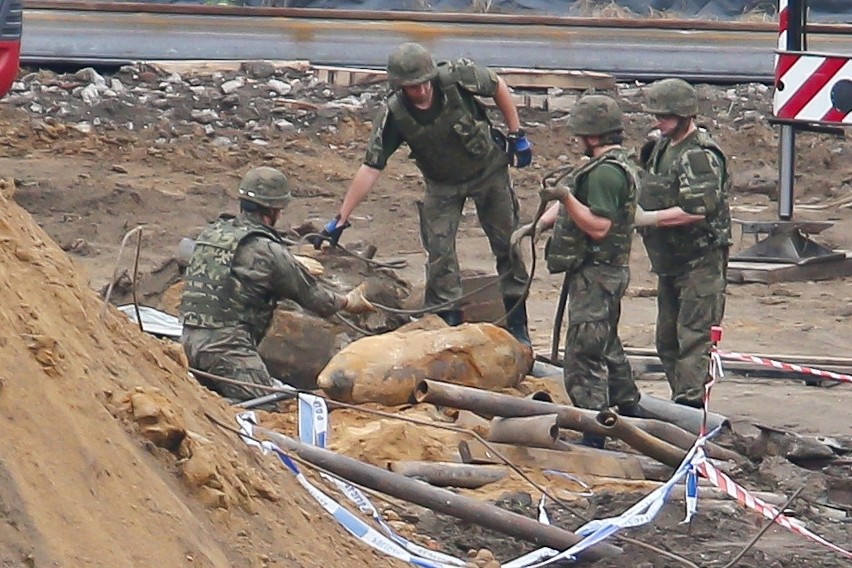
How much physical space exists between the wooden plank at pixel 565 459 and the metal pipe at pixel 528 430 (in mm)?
91

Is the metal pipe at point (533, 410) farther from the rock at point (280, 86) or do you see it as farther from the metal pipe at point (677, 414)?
the rock at point (280, 86)

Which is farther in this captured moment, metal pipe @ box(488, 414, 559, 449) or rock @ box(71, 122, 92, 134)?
rock @ box(71, 122, 92, 134)

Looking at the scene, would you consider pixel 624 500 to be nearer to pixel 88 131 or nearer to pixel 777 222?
pixel 777 222

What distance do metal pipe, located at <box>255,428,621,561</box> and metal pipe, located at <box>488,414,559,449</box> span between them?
46.1 inches

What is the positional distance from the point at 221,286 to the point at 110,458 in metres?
3.58

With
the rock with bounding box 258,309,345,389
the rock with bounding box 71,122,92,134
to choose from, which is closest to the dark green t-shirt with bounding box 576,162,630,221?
→ the rock with bounding box 258,309,345,389

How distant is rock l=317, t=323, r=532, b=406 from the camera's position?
8898 mm

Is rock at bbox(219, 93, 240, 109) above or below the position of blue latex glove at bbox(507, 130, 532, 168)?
below

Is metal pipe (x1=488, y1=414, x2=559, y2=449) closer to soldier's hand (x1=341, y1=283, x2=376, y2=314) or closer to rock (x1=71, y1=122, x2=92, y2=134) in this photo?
soldier's hand (x1=341, y1=283, x2=376, y2=314)

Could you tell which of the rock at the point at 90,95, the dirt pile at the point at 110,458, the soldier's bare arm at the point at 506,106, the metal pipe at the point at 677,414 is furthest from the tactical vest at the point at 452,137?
the rock at the point at 90,95

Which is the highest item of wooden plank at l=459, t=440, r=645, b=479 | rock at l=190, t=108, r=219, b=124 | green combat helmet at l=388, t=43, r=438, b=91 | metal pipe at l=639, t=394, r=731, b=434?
green combat helmet at l=388, t=43, r=438, b=91

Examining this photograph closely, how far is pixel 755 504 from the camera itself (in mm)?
7348

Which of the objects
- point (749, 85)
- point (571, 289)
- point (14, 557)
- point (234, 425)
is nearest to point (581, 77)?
point (749, 85)

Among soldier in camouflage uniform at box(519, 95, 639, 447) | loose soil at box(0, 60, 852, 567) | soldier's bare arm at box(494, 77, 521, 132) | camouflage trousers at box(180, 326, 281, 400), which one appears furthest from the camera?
soldier's bare arm at box(494, 77, 521, 132)
